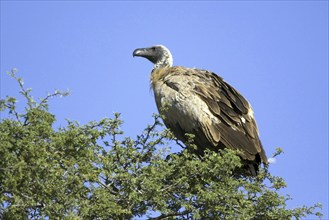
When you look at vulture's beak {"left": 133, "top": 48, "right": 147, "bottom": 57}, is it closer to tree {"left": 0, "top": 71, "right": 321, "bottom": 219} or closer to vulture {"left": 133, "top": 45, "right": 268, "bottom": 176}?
vulture {"left": 133, "top": 45, "right": 268, "bottom": 176}

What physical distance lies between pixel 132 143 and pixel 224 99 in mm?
3339

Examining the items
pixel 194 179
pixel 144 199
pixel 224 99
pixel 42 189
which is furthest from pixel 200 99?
pixel 42 189

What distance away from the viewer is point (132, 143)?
10062 millimetres

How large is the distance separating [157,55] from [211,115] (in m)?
3.41

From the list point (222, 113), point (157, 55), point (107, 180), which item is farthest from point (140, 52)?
point (107, 180)

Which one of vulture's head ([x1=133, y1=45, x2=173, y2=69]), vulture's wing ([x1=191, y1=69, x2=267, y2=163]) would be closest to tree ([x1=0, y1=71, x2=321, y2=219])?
vulture's wing ([x1=191, y1=69, x2=267, y2=163])

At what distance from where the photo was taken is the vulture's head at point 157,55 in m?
15.4

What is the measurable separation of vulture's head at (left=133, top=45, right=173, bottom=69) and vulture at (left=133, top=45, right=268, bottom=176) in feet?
5.69

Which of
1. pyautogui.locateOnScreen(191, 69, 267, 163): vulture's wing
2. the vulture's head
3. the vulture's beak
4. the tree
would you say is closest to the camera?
the tree

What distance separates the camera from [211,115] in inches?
499

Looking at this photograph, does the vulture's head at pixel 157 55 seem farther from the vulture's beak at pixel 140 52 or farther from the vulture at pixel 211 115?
the vulture at pixel 211 115

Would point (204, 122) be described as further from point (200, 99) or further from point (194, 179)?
point (194, 179)

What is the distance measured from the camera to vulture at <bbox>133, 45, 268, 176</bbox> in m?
12.4

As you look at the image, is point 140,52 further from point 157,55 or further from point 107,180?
point 107,180
